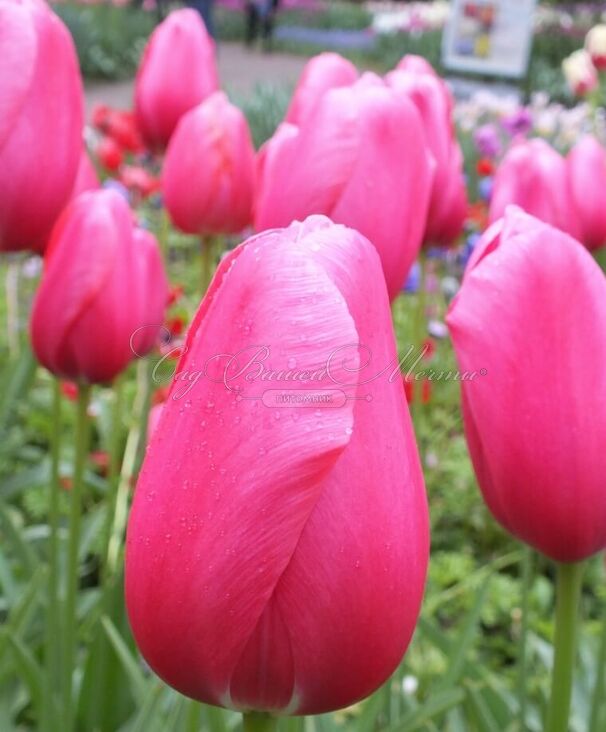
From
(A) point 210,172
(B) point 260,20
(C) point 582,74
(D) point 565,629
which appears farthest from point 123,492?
(B) point 260,20

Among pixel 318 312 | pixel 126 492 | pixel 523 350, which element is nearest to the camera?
pixel 318 312

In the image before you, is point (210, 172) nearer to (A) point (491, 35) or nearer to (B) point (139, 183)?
(B) point (139, 183)

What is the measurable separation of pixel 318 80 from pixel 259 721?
64 centimetres

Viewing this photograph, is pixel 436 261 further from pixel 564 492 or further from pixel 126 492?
pixel 564 492

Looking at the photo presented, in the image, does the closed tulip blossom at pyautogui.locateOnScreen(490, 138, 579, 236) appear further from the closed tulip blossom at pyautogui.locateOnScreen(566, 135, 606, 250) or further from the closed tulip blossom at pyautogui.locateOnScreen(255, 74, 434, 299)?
the closed tulip blossom at pyautogui.locateOnScreen(255, 74, 434, 299)

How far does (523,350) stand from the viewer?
1.82 feet

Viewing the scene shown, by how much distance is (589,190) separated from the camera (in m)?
1.08

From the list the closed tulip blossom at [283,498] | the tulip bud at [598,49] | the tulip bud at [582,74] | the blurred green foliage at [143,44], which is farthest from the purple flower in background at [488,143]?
the blurred green foliage at [143,44]

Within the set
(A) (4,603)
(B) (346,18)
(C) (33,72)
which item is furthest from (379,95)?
(B) (346,18)

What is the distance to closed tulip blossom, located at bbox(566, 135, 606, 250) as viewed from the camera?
1073 mm

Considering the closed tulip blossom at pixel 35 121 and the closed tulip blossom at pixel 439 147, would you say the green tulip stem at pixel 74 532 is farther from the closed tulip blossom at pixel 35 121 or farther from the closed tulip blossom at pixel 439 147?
the closed tulip blossom at pixel 439 147

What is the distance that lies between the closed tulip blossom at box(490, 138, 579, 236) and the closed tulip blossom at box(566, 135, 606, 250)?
35 millimetres

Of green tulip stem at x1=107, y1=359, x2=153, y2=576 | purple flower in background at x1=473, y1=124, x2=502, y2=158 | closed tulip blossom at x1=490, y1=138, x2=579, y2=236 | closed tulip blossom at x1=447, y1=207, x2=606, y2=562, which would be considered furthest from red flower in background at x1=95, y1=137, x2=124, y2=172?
closed tulip blossom at x1=447, y1=207, x2=606, y2=562

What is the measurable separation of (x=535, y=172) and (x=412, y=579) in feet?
2.11
